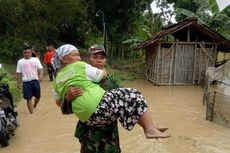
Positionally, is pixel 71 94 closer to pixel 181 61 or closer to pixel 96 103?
pixel 96 103

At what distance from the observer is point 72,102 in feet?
10.8

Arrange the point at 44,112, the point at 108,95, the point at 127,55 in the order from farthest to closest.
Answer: the point at 127,55 < the point at 44,112 < the point at 108,95

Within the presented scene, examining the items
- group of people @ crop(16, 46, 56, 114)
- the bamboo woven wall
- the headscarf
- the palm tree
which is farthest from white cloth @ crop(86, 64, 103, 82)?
the palm tree

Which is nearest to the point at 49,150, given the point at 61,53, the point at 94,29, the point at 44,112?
the point at 44,112

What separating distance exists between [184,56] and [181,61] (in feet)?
0.80

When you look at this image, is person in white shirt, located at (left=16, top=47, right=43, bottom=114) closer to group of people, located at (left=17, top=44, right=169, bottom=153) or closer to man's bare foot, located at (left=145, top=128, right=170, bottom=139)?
group of people, located at (left=17, top=44, right=169, bottom=153)

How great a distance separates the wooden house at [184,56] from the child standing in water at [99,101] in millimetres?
12641

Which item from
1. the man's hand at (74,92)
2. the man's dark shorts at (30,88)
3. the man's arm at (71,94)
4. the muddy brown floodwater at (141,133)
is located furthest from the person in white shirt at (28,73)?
the man's hand at (74,92)

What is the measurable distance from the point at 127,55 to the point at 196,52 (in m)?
9.07

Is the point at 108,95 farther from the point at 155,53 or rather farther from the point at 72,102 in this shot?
the point at 155,53

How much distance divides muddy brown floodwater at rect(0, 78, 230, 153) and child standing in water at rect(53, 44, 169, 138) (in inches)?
144

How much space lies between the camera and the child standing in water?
3152mm

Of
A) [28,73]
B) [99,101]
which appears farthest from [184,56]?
[99,101]

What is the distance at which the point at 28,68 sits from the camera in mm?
8383
